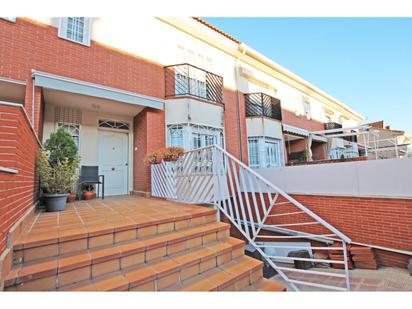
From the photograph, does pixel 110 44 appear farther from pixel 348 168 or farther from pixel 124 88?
pixel 348 168

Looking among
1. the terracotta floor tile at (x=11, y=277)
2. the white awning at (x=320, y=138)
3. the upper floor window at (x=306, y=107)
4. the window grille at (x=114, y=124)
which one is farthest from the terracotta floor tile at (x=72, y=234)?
the upper floor window at (x=306, y=107)

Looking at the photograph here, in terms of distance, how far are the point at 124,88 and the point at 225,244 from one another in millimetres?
5567

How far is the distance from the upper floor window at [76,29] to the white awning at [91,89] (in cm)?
139

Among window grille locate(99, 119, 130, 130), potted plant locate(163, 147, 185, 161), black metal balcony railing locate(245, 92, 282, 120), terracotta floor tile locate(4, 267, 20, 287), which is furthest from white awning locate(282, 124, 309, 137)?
terracotta floor tile locate(4, 267, 20, 287)

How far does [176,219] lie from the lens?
119 inches

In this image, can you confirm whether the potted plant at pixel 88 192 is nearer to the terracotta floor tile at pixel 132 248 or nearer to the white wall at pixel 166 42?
the terracotta floor tile at pixel 132 248

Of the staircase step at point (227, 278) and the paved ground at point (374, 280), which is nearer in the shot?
the staircase step at point (227, 278)

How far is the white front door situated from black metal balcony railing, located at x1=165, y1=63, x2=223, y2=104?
8.10 ft

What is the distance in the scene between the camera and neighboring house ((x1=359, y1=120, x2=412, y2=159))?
31.0 ft

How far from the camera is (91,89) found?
210 inches

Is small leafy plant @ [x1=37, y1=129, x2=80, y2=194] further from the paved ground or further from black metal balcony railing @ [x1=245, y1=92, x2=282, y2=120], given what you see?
black metal balcony railing @ [x1=245, y1=92, x2=282, y2=120]

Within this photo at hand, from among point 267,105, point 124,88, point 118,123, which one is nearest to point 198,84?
point 124,88

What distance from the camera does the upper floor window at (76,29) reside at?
5410 millimetres

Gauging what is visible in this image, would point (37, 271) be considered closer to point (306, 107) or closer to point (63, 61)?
point (63, 61)
